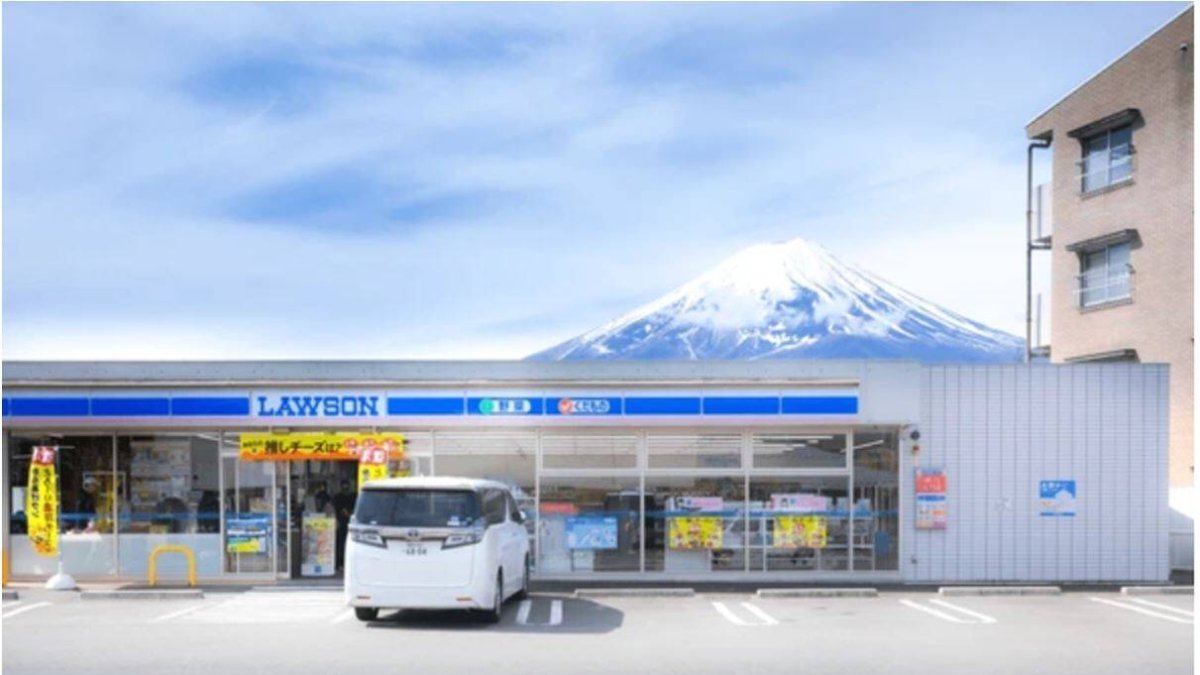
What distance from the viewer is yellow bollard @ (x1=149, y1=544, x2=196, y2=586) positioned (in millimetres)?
16891

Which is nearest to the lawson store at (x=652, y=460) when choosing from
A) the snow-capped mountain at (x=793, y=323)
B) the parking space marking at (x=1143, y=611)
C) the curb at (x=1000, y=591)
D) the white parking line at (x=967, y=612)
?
the curb at (x=1000, y=591)

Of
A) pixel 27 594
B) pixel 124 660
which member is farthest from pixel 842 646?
pixel 27 594

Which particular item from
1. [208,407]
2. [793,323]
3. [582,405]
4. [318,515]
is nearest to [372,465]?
[318,515]

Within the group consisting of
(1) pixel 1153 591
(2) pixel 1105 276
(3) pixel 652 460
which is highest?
(2) pixel 1105 276

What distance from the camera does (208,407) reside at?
17.0 m

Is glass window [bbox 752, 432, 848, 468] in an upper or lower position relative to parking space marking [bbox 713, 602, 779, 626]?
upper

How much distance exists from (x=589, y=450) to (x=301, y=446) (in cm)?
413

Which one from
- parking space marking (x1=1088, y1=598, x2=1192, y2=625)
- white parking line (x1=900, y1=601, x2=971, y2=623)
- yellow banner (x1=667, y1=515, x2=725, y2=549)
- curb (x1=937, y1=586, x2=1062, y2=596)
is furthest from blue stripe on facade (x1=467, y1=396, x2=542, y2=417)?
parking space marking (x1=1088, y1=598, x2=1192, y2=625)

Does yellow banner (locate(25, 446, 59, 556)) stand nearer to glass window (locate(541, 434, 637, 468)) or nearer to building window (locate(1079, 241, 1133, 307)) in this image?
glass window (locate(541, 434, 637, 468))

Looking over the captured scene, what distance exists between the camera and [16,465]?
17.8 m

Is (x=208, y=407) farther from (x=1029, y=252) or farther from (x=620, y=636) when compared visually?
(x=1029, y=252)

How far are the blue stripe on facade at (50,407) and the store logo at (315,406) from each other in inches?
98.7

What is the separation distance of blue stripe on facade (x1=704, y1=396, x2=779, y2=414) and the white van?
16.8 ft

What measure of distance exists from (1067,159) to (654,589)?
17.8m
